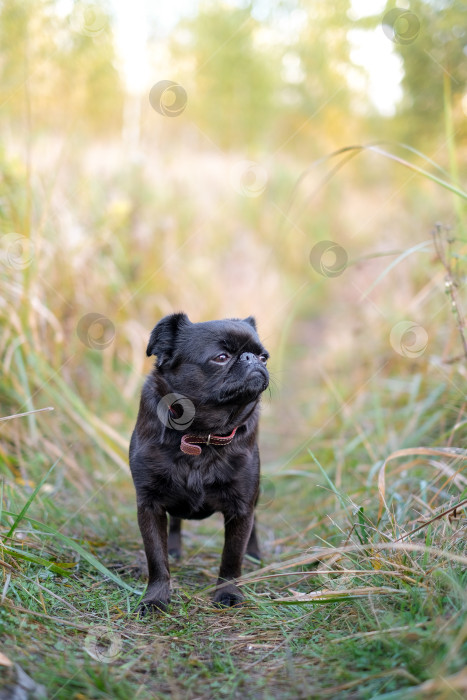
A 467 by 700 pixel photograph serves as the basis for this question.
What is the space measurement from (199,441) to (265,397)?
4.26 metres

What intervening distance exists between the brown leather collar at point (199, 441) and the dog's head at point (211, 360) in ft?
0.51

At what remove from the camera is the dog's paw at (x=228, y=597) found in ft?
8.84

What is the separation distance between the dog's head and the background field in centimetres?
59

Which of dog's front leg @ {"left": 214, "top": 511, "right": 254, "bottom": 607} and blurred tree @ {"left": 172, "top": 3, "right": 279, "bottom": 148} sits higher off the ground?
blurred tree @ {"left": 172, "top": 3, "right": 279, "bottom": 148}

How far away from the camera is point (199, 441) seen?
284 centimetres

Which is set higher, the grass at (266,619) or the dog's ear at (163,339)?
the dog's ear at (163,339)

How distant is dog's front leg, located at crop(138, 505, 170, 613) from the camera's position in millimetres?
2613

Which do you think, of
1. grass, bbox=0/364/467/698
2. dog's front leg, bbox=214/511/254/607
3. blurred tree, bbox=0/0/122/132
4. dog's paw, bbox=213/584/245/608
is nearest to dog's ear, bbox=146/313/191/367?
dog's front leg, bbox=214/511/254/607

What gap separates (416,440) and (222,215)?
6.80 m

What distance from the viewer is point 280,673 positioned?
1939mm

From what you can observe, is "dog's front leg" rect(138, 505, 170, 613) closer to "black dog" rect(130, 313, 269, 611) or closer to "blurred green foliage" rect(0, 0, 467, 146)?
"black dog" rect(130, 313, 269, 611)

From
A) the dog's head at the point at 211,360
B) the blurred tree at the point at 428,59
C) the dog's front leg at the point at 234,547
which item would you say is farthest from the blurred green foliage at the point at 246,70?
the dog's front leg at the point at 234,547

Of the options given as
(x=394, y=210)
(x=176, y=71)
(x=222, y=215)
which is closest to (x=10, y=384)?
(x=222, y=215)

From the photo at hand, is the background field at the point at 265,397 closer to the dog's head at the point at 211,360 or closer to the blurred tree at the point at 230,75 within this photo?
the dog's head at the point at 211,360
